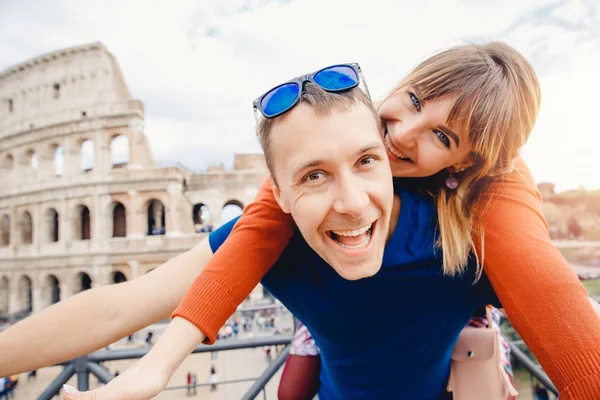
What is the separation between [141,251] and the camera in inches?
577

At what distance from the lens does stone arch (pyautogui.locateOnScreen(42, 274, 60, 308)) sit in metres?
15.7

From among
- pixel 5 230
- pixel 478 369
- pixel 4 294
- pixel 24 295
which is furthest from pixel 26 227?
pixel 478 369

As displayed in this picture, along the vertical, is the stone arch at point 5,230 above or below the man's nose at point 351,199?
below

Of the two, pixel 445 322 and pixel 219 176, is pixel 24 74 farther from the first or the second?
pixel 445 322

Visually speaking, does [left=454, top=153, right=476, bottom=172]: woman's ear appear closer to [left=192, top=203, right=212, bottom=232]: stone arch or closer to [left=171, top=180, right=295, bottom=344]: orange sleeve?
[left=171, top=180, right=295, bottom=344]: orange sleeve

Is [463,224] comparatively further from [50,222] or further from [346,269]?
[50,222]

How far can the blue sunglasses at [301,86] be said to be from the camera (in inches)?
41.4

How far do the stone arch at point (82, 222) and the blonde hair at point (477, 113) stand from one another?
17.3m

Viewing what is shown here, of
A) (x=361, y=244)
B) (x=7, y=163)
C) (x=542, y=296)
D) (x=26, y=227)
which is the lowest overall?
(x=26, y=227)

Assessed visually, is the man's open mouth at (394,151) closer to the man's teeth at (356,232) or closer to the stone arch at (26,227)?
the man's teeth at (356,232)

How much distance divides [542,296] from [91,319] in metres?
1.29

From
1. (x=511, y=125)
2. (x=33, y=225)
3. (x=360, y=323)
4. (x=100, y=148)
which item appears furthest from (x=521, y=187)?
(x=33, y=225)

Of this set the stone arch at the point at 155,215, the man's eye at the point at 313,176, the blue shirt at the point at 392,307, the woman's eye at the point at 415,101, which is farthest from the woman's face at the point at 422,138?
the stone arch at the point at 155,215

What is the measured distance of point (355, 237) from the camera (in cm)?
106
